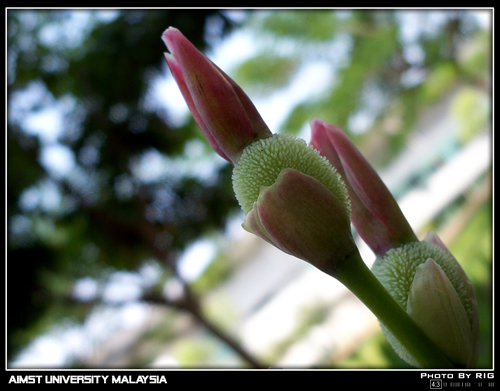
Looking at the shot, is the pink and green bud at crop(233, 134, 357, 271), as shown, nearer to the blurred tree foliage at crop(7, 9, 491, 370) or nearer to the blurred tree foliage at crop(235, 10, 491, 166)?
the blurred tree foliage at crop(7, 9, 491, 370)

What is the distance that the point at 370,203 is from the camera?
112mm

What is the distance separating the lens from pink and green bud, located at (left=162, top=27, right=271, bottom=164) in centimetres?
10

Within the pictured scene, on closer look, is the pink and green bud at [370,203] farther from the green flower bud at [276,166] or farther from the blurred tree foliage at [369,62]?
the blurred tree foliage at [369,62]

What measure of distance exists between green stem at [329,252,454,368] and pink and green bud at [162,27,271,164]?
37mm

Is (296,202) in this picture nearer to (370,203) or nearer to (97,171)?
(370,203)

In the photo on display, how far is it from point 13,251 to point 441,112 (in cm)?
238
